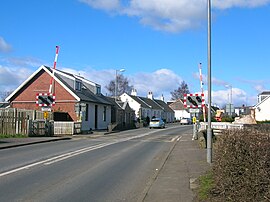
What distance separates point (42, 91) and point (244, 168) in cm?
3961

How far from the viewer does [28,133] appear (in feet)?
94.5

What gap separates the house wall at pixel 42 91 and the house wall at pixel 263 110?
1647 inches

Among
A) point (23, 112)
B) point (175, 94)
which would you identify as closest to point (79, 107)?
point (23, 112)

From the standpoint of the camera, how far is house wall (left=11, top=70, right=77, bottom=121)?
42281 mm

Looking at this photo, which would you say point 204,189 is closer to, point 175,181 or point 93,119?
point 175,181

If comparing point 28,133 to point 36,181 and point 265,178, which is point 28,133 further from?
point 265,178

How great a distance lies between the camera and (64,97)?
4253 cm

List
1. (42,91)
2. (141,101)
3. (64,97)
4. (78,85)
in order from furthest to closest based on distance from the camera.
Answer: (141,101) → (78,85) → (42,91) → (64,97)

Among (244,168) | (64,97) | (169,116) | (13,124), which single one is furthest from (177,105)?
(244,168)

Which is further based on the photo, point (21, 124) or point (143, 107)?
point (143, 107)

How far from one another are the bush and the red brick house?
3227cm

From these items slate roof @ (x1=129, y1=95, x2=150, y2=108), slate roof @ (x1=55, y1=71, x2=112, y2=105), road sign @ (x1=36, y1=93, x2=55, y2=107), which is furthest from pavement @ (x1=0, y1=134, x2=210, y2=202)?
slate roof @ (x1=129, y1=95, x2=150, y2=108)

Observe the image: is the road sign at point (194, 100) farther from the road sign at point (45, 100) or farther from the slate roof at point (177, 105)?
the slate roof at point (177, 105)

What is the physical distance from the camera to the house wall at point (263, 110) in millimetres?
70500
